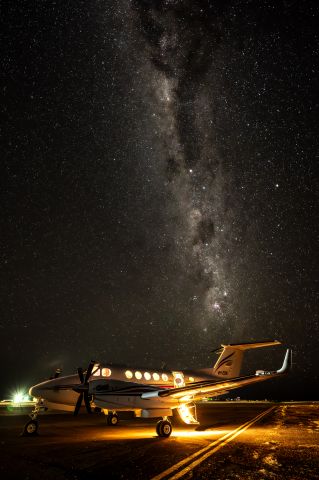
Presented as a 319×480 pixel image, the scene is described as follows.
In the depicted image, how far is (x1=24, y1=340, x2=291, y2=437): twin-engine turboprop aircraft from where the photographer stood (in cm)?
1900

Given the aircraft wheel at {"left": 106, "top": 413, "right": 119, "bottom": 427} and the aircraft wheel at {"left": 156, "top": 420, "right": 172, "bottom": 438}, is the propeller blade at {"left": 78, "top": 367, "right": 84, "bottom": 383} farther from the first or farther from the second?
the aircraft wheel at {"left": 156, "top": 420, "right": 172, "bottom": 438}

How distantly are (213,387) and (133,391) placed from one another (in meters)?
4.16

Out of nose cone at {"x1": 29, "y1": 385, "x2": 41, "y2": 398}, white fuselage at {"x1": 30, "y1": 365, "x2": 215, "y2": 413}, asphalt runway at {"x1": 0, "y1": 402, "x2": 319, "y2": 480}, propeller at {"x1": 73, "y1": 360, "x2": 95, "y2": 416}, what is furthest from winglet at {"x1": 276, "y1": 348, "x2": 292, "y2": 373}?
nose cone at {"x1": 29, "y1": 385, "x2": 41, "y2": 398}

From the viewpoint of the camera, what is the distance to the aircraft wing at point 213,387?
1916cm

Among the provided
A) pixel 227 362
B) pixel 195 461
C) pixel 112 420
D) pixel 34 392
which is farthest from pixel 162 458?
pixel 227 362

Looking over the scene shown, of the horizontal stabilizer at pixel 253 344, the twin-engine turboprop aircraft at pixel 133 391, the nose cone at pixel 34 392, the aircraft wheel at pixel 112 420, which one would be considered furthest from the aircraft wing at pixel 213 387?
Answer: the nose cone at pixel 34 392

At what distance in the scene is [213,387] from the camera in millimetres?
20438

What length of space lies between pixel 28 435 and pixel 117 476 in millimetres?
10421

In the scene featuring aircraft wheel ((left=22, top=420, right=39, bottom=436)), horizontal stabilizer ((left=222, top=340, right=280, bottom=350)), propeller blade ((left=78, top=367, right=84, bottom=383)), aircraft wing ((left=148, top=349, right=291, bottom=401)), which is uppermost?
horizontal stabilizer ((left=222, top=340, right=280, bottom=350))

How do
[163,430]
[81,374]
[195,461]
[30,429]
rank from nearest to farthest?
1. [195,461]
2. [163,430]
3. [30,429]
4. [81,374]

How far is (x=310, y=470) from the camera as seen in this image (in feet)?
30.7

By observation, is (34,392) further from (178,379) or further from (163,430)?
(178,379)

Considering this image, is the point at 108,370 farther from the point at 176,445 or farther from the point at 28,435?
the point at 176,445

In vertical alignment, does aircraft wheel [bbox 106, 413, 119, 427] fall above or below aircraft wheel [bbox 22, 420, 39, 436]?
below
